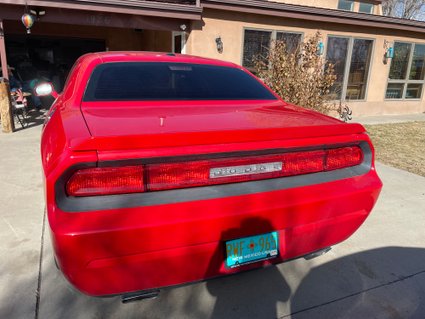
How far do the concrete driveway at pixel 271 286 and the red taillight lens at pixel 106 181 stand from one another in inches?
27.5

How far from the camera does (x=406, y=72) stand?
11750 mm

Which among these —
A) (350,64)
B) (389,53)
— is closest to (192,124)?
(350,64)

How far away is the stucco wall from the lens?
866 centimetres

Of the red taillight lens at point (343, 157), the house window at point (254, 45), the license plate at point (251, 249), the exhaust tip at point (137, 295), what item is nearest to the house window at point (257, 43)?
the house window at point (254, 45)

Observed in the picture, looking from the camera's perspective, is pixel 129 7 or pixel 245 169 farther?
pixel 129 7

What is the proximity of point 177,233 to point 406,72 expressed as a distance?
499 inches

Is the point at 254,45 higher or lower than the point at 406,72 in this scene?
higher

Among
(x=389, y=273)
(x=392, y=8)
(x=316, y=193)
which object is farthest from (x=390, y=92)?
(x=392, y=8)

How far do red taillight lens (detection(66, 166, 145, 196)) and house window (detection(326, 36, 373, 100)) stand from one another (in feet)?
31.9

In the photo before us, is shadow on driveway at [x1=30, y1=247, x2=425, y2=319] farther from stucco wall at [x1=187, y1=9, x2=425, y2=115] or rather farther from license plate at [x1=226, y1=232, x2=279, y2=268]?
stucco wall at [x1=187, y1=9, x2=425, y2=115]

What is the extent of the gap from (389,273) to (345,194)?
1108 mm

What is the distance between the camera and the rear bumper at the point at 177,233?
60.6 inches

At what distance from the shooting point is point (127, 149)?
1568 millimetres

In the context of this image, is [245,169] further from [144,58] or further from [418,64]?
[418,64]
